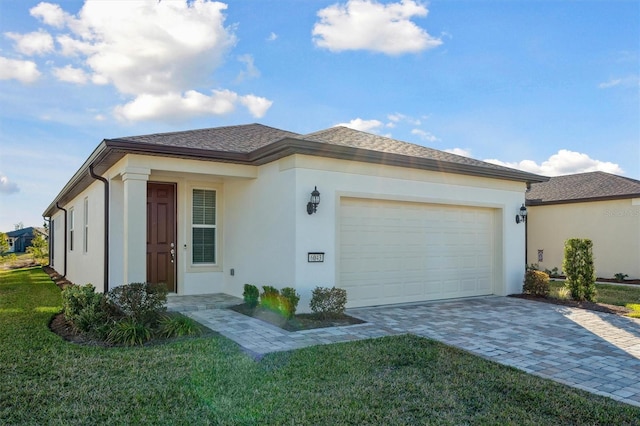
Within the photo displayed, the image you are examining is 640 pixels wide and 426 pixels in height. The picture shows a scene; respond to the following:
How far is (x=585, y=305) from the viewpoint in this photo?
9133 millimetres

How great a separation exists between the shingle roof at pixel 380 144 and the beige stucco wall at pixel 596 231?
7043 millimetres

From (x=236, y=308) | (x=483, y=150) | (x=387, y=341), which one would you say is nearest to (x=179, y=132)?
(x=236, y=308)

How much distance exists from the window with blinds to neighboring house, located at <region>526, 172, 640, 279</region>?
41.2ft

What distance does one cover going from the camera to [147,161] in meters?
7.70

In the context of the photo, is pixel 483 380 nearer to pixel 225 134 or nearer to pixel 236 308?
pixel 236 308

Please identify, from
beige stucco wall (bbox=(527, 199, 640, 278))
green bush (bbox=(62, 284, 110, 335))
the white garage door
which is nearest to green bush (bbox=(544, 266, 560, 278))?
beige stucco wall (bbox=(527, 199, 640, 278))

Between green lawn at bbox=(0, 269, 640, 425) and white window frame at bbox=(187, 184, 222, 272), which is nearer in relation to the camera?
green lawn at bbox=(0, 269, 640, 425)

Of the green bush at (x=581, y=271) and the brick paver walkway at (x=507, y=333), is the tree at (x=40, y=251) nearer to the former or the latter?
the brick paver walkway at (x=507, y=333)

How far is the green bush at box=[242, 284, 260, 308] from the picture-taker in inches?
318

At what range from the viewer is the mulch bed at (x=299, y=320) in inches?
263

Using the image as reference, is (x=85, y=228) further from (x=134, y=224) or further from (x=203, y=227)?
(x=134, y=224)

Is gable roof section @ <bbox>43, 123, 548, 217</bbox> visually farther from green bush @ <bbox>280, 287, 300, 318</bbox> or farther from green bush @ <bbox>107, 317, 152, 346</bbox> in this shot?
green bush @ <bbox>107, 317, 152, 346</bbox>

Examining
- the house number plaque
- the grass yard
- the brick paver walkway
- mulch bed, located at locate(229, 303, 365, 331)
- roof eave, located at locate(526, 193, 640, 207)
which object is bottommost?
the grass yard

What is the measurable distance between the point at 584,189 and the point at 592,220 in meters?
1.44
